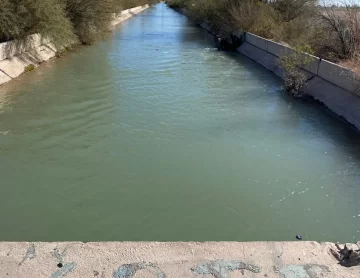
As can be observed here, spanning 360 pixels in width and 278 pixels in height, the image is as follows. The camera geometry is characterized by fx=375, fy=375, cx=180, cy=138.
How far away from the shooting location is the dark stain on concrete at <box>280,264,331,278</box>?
372 cm

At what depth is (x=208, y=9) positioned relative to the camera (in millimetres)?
33344

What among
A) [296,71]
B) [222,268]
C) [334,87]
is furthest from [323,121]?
[222,268]

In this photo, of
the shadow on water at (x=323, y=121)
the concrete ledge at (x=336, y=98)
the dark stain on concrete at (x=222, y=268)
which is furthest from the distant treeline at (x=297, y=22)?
the dark stain on concrete at (x=222, y=268)

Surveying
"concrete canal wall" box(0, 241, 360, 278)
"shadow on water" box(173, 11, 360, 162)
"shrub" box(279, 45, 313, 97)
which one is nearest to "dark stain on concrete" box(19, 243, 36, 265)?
"concrete canal wall" box(0, 241, 360, 278)

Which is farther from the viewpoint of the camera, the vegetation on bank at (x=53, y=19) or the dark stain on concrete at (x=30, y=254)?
the vegetation on bank at (x=53, y=19)

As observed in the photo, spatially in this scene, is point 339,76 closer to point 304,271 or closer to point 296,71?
point 296,71

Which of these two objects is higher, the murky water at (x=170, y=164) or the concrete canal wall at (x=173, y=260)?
the concrete canal wall at (x=173, y=260)

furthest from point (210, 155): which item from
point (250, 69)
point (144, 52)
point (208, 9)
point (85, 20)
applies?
point (208, 9)

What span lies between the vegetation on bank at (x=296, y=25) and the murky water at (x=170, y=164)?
7.33 ft

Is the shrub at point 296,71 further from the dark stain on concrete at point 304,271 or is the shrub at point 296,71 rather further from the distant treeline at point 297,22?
the dark stain on concrete at point 304,271

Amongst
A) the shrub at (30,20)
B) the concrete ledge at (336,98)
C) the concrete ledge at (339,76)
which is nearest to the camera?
the concrete ledge at (336,98)

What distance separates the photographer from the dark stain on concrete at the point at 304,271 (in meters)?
3.72

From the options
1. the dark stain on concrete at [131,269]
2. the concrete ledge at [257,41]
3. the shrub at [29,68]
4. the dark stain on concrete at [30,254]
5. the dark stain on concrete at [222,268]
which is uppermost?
the concrete ledge at [257,41]

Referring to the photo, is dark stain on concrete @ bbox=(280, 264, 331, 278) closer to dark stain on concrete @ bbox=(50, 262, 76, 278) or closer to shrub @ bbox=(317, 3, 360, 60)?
dark stain on concrete @ bbox=(50, 262, 76, 278)
